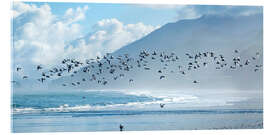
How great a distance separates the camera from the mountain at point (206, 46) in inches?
377

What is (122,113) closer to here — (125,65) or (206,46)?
(125,65)

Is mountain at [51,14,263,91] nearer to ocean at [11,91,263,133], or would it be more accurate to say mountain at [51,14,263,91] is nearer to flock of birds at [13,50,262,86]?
flock of birds at [13,50,262,86]

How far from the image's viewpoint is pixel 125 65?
31.5 ft

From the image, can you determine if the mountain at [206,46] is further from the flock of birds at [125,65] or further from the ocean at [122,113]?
the ocean at [122,113]

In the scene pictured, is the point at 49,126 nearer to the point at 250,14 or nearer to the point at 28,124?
the point at 28,124

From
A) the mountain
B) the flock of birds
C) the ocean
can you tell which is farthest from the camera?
the mountain

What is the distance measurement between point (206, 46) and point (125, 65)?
4.82ft

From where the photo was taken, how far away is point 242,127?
973 cm

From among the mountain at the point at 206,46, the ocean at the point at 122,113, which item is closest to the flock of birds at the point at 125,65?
the mountain at the point at 206,46

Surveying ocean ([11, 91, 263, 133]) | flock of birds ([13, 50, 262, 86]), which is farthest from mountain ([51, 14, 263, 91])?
ocean ([11, 91, 263, 133])

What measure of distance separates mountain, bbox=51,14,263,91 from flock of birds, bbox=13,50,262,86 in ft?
0.21

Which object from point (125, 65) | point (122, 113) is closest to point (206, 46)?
point (125, 65)

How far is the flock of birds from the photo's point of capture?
9.32 m
